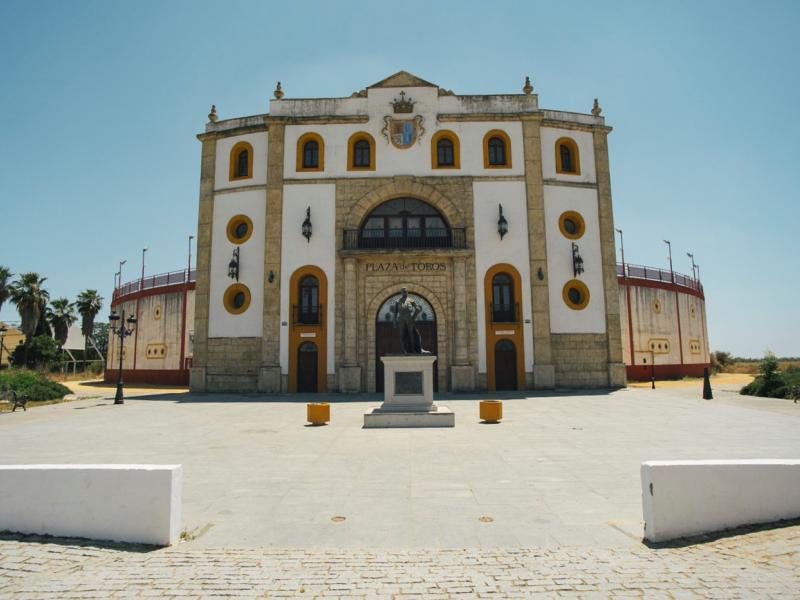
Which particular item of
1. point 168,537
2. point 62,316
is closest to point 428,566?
point 168,537

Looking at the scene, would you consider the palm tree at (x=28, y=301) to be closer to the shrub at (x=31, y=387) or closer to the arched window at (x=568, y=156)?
the shrub at (x=31, y=387)

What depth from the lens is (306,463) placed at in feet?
26.9

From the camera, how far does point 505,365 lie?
2302 centimetres

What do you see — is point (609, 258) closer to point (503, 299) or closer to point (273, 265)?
point (503, 299)

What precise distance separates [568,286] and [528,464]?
679 inches

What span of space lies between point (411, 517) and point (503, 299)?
18.7 m

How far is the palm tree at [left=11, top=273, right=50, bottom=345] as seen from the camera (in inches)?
1665

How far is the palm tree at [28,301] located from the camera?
42.3 m

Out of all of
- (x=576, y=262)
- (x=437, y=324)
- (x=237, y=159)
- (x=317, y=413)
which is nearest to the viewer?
(x=317, y=413)

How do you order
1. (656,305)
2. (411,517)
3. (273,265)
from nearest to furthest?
(411,517) → (273,265) → (656,305)

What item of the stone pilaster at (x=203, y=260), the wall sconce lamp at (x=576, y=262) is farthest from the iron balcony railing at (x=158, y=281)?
the wall sconce lamp at (x=576, y=262)

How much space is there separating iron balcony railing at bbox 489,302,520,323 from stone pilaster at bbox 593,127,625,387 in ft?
15.1

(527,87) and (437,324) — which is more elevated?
(527,87)

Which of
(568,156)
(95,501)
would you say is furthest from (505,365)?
(95,501)
